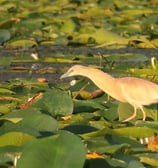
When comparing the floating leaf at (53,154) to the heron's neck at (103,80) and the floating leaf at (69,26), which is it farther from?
the floating leaf at (69,26)

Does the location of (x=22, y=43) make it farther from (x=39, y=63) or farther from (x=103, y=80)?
(x=103, y=80)

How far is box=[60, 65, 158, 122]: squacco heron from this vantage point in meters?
2.77

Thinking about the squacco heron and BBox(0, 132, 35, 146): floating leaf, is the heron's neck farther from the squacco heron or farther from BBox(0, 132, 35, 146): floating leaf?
BBox(0, 132, 35, 146): floating leaf

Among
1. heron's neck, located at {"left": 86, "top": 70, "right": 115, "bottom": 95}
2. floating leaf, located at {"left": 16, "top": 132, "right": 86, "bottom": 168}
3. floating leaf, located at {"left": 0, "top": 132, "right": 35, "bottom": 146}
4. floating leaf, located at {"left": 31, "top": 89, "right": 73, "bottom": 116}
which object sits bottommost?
floating leaf, located at {"left": 31, "top": 89, "right": 73, "bottom": 116}

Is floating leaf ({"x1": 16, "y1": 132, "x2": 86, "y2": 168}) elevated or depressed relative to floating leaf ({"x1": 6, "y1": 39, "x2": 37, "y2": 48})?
elevated

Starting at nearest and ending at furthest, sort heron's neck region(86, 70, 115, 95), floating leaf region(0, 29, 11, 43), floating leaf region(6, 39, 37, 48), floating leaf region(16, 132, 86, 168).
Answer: floating leaf region(16, 132, 86, 168) → heron's neck region(86, 70, 115, 95) → floating leaf region(6, 39, 37, 48) → floating leaf region(0, 29, 11, 43)

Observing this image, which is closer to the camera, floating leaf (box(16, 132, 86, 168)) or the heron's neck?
floating leaf (box(16, 132, 86, 168))

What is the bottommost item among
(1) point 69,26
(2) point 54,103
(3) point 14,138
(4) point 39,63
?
(1) point 69,26

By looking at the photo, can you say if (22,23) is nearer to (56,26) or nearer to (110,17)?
(56,26)

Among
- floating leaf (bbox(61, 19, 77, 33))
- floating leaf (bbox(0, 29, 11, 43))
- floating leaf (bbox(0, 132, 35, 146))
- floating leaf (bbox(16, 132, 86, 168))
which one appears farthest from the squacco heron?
floating leaf (bbox(61, 19, 77, 33))

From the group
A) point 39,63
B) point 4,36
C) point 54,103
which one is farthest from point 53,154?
point 4,36

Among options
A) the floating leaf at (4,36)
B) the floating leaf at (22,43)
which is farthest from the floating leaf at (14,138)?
the floating leaf at (4,36)

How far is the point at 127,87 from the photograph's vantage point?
2840mm

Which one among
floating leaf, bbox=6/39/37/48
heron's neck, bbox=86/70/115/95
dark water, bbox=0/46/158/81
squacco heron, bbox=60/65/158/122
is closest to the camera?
squacco heron, bbox=60/65/158/122
